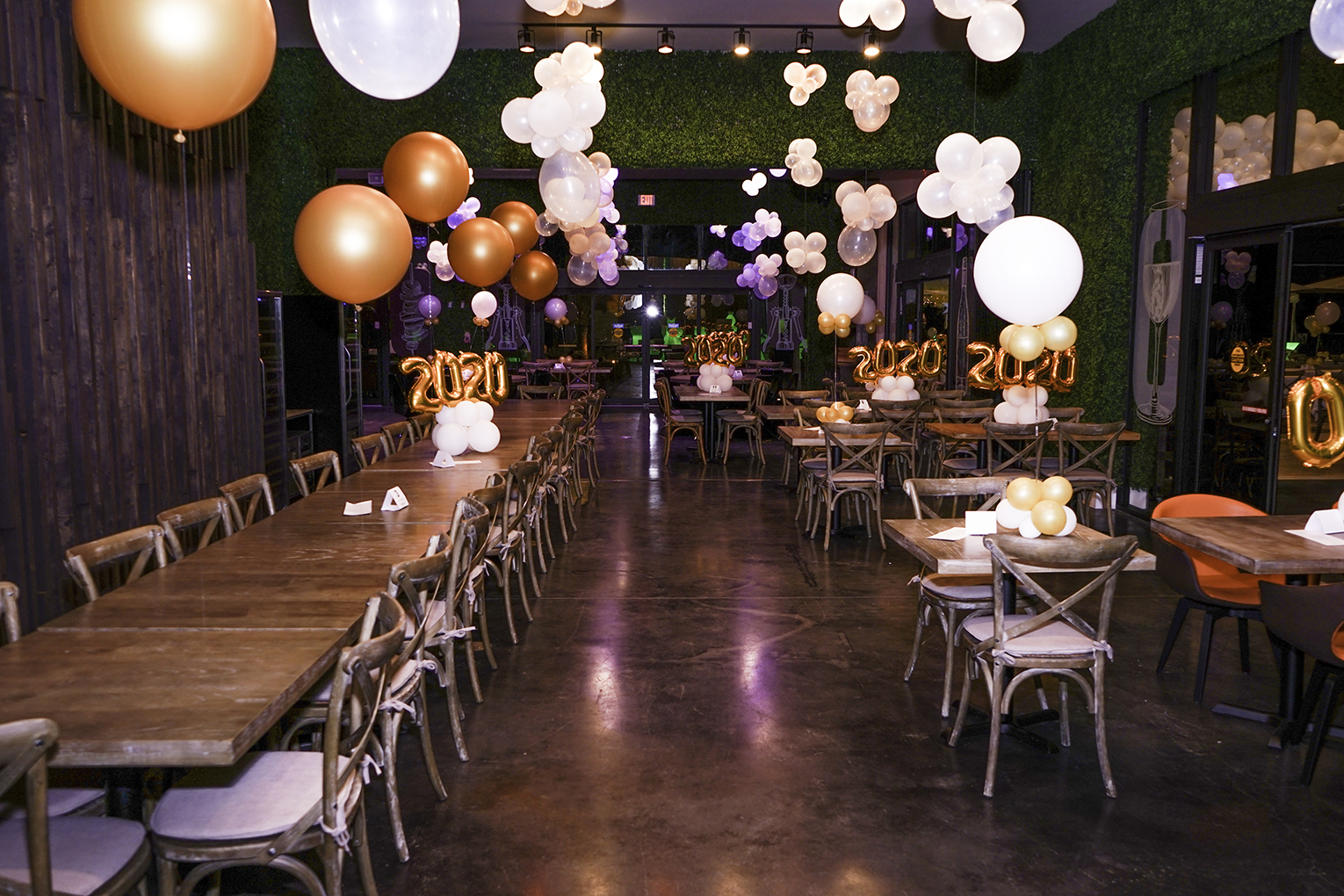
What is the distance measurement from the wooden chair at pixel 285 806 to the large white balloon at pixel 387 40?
2155 mm

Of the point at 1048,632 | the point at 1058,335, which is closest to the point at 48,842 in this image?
the point at 1048,632

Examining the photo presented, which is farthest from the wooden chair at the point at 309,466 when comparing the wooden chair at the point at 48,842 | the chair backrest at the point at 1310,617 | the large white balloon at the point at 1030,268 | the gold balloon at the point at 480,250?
the chair backrest at the point at 1310,617

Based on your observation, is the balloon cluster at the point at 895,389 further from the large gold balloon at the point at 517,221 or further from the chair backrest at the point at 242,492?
the chair backrest at the point at 242,492

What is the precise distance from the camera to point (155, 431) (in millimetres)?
4828

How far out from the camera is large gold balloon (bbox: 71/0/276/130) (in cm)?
287

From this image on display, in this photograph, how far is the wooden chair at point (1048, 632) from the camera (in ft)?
9.64

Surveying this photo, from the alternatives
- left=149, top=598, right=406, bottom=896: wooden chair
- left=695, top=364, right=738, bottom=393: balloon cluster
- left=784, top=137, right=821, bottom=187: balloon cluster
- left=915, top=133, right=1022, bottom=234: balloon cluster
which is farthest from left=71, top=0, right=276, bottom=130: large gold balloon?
left=695, top=364, right=738, bottom=393: balloon cluster

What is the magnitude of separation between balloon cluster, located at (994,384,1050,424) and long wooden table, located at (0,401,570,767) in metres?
5.00

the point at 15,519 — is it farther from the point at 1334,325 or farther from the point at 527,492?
the point at 1334,325

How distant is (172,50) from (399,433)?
4.22 m

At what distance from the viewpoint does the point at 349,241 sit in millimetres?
4363

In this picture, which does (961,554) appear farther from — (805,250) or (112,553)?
(805,250)

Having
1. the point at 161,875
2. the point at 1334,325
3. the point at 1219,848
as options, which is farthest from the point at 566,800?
the point at 1334,325

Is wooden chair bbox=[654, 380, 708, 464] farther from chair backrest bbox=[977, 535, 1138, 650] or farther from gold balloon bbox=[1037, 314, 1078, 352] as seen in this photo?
chair backrest bbox=[977, 535, 1138, 650]
